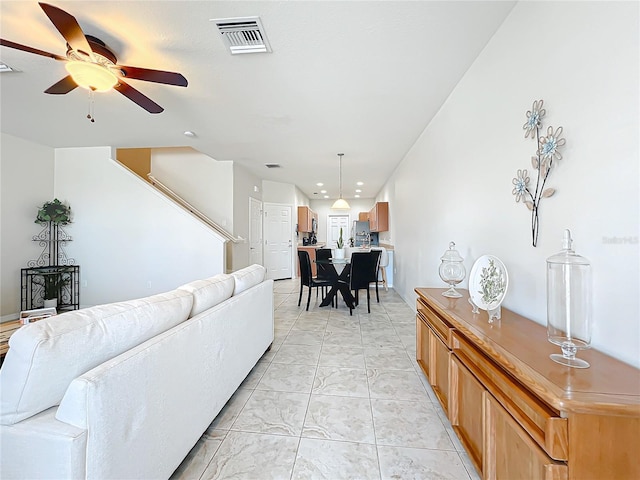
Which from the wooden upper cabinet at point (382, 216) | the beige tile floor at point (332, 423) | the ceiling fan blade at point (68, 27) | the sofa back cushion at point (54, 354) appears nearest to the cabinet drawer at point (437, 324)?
the beige tile floor at point (332, 423)

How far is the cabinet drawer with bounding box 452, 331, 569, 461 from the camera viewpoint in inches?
31.4

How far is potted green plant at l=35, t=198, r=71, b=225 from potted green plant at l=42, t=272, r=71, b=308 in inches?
34.6

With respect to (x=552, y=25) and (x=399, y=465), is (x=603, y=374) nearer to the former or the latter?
(x=399, y=465)

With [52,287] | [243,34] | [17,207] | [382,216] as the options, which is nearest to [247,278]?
[243,34]

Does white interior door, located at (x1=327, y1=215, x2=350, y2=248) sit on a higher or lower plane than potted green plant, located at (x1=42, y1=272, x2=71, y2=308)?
higher

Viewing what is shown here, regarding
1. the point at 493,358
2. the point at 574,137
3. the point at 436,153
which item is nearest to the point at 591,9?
the point at 574,137

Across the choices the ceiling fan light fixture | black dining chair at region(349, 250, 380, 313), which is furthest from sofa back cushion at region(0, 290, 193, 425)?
black dining chair at region(349, 250, 380, 313)

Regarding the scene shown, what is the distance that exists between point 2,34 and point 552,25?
11.7 feet

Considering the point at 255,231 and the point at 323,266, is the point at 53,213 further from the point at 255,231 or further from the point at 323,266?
the point at 323,266

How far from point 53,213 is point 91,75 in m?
3.57

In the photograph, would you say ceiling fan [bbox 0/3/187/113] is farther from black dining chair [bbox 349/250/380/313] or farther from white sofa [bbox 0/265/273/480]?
black dining chair [bbox 349/250/380/313]

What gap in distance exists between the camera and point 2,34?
2.02m

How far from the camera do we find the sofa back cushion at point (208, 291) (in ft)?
5.42

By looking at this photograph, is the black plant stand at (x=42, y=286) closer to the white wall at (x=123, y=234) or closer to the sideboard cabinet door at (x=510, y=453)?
the white wall at (x=123, y=234)
